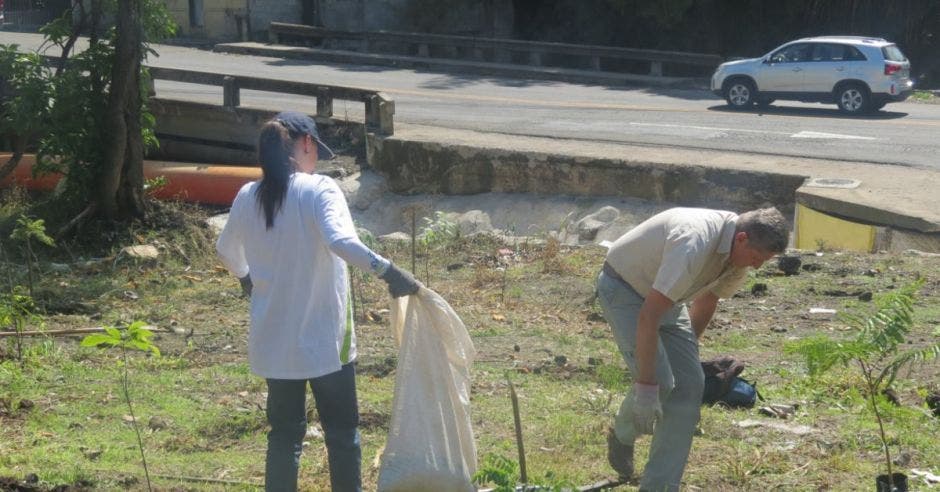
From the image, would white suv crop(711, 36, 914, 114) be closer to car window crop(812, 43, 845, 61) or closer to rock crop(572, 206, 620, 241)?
car window crop(812, 43, 845, 61)

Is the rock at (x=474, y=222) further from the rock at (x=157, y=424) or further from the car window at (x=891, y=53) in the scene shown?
the car window at (x=891, y=53)

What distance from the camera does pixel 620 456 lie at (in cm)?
511

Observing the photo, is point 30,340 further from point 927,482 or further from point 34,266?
point 927,482

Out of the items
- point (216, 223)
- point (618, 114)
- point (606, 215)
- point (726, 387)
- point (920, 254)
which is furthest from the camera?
point (618, 114)

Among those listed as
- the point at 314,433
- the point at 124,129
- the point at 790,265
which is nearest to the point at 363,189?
the point at 124,129

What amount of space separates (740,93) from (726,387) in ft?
54.4

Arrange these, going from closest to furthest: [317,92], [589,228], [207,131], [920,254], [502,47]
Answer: [920,254]
[589,228]
[317,92]
[207,131]
[502,47]

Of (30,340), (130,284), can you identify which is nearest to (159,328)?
(30,340)

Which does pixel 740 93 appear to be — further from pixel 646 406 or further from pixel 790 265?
pixel 646 406

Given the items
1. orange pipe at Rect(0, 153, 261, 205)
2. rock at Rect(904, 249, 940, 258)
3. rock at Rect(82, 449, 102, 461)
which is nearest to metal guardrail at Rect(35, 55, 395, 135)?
orange pipe at Rect(0, 153, 261, 205)

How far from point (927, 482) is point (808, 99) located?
17422mm

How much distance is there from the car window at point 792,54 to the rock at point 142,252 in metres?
13.7

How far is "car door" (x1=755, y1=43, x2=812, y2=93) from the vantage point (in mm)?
21562

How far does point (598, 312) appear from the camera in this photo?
8695mm
